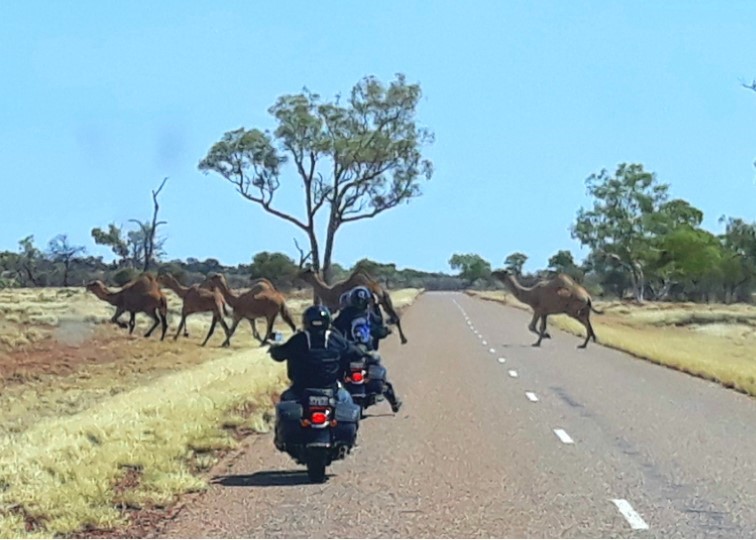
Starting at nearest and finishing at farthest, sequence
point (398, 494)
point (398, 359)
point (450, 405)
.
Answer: point (398, 494), point (450, 405), point (398, 359)

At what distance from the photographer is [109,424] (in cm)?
1554

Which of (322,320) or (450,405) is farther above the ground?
(322,320)

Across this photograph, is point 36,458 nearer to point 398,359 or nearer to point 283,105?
point 398,359

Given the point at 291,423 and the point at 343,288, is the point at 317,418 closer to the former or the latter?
the point at 291,423

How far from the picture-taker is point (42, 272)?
5054 inches

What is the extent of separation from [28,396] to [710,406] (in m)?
13.6

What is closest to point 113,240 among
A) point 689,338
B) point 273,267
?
point 273,267

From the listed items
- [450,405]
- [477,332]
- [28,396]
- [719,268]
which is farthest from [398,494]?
[719,268]

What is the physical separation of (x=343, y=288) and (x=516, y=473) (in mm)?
24412

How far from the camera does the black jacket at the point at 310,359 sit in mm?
12289

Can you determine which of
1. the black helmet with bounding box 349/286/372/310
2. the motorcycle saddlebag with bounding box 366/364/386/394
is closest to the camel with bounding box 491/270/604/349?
the black helmet with bounding box 349/286/372/310

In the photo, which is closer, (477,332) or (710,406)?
(710,406)

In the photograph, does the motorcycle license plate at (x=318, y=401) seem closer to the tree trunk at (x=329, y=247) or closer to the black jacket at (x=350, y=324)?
the black jacket at (x=350, y=324)

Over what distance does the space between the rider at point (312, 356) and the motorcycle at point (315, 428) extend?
0.14 meters
